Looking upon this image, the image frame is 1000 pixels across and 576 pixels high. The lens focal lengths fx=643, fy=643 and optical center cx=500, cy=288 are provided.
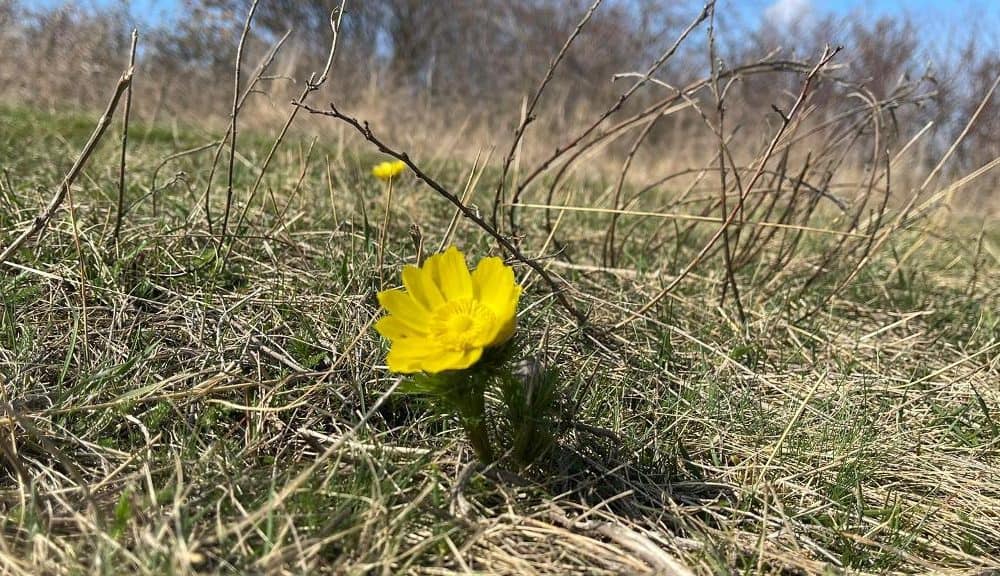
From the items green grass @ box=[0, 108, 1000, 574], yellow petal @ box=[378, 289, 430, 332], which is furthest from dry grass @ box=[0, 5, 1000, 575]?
yellow petal @ box=[378, 289, 430, 332]

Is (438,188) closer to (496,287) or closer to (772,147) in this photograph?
(496,287)

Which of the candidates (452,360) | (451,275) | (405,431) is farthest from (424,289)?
(405,431)

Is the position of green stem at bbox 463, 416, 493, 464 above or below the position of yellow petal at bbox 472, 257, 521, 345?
below

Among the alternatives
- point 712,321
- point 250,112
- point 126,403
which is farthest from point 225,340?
point 250,112

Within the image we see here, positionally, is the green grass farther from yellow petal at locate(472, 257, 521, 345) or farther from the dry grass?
yellow petal at locate(472, 257, 521, 345)

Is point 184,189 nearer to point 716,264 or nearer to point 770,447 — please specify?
point 716,264

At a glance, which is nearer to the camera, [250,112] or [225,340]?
[225,340]

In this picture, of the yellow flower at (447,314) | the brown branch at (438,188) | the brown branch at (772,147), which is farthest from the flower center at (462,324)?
the brown branch at (772,147)
